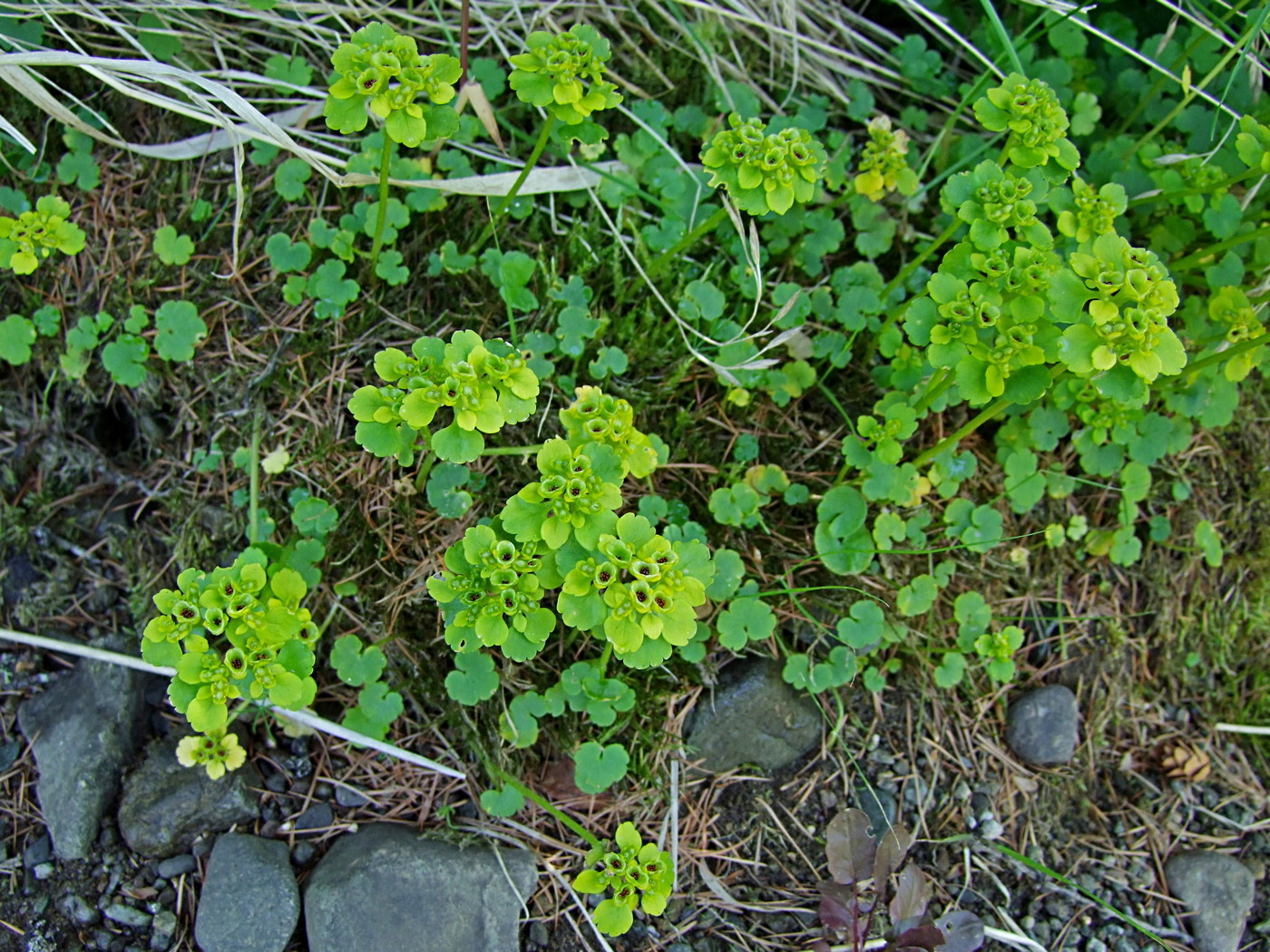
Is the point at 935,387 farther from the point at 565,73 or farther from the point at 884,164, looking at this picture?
the point at 565,73

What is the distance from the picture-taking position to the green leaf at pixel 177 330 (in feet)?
9.92

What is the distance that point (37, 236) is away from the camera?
292cm

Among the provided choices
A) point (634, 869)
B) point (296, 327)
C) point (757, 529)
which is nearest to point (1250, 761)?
point (757, 529)

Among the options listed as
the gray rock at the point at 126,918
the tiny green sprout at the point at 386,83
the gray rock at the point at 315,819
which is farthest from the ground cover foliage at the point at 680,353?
the gray rock at the point at 126,918

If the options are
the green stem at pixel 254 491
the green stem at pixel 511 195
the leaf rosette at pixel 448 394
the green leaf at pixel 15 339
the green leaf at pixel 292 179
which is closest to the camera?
the leaf rosette at pixel 448 394

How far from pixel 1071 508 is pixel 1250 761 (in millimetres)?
1063

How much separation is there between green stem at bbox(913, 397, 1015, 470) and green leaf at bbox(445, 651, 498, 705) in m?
1.50

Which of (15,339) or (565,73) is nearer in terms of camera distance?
(565,73)

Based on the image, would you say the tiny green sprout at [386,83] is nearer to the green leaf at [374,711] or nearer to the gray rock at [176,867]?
the green leaf at [374,711]

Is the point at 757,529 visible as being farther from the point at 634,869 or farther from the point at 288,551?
the point at 288,551

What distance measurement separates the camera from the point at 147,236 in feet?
10.4

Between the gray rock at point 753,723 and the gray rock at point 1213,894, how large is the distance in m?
1.26

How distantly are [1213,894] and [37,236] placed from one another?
4.20m

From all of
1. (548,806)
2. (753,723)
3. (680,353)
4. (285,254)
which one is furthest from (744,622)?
(285,254)
